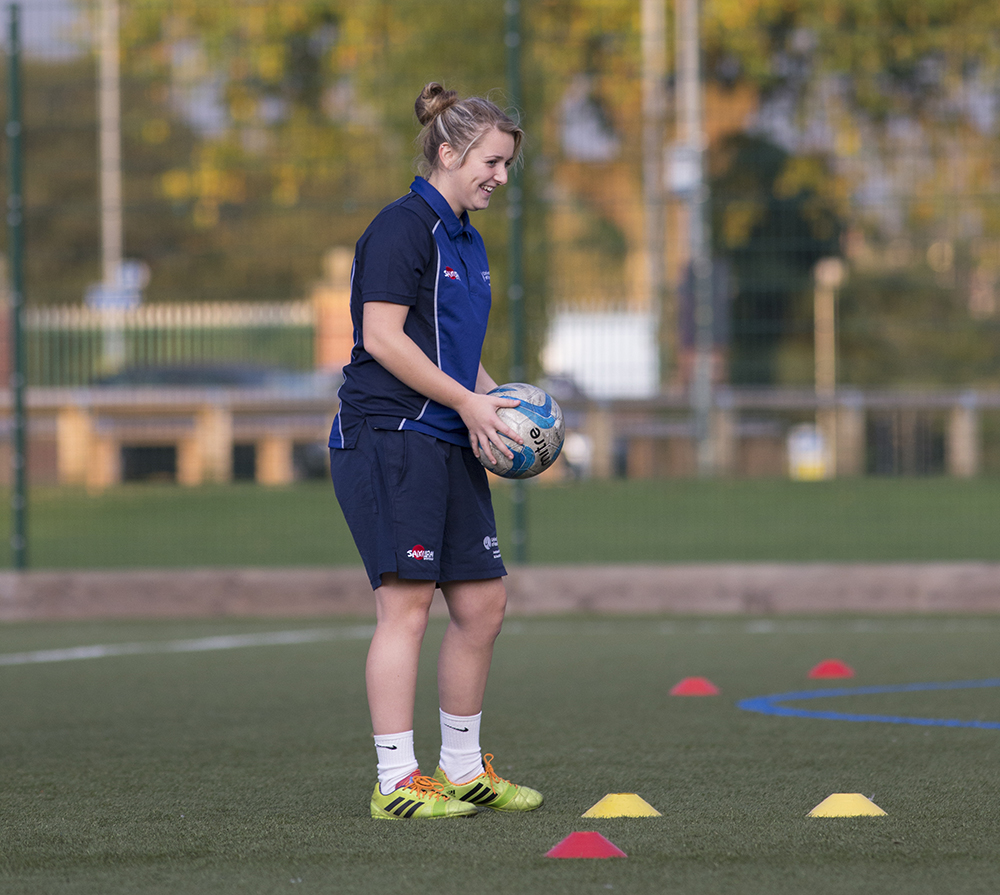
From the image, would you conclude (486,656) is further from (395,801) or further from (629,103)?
(629,103)

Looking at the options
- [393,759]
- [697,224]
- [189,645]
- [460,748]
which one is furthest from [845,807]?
[697,224]

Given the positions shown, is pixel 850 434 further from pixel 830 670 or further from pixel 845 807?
pixel 845 807

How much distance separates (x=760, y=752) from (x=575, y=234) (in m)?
4.74

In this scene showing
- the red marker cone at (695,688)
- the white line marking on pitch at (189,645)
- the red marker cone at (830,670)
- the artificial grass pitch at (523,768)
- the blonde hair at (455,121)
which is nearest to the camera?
the artificial grass pitch at (523,768)

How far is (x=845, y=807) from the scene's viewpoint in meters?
4.19

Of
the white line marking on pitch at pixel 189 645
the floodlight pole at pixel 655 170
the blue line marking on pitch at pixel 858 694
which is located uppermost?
the floodlight pole at pixel 655 170

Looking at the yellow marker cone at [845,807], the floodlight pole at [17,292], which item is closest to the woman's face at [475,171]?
the yellow marker cone at [845,807]

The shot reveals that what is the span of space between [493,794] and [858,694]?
2356mm

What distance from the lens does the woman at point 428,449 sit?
4.37 meters

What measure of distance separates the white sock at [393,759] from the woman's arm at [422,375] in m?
0.74

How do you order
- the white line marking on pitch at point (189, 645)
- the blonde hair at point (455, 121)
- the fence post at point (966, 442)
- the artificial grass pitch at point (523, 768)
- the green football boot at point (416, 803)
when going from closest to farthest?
the artificial grass pitch at point (523, 768)
the green football boot at point (416, 803)
the blonde hair at point (455, 121)
the white line marking on pitch at point (189, 645)
the fence post at point (966, 442)

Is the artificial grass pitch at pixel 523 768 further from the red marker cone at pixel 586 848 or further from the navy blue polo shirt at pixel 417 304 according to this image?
the navy blue polo shirt at pixel 417 304

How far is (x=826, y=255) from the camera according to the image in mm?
9367

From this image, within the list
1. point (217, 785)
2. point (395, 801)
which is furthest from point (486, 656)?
point (217, 785)
